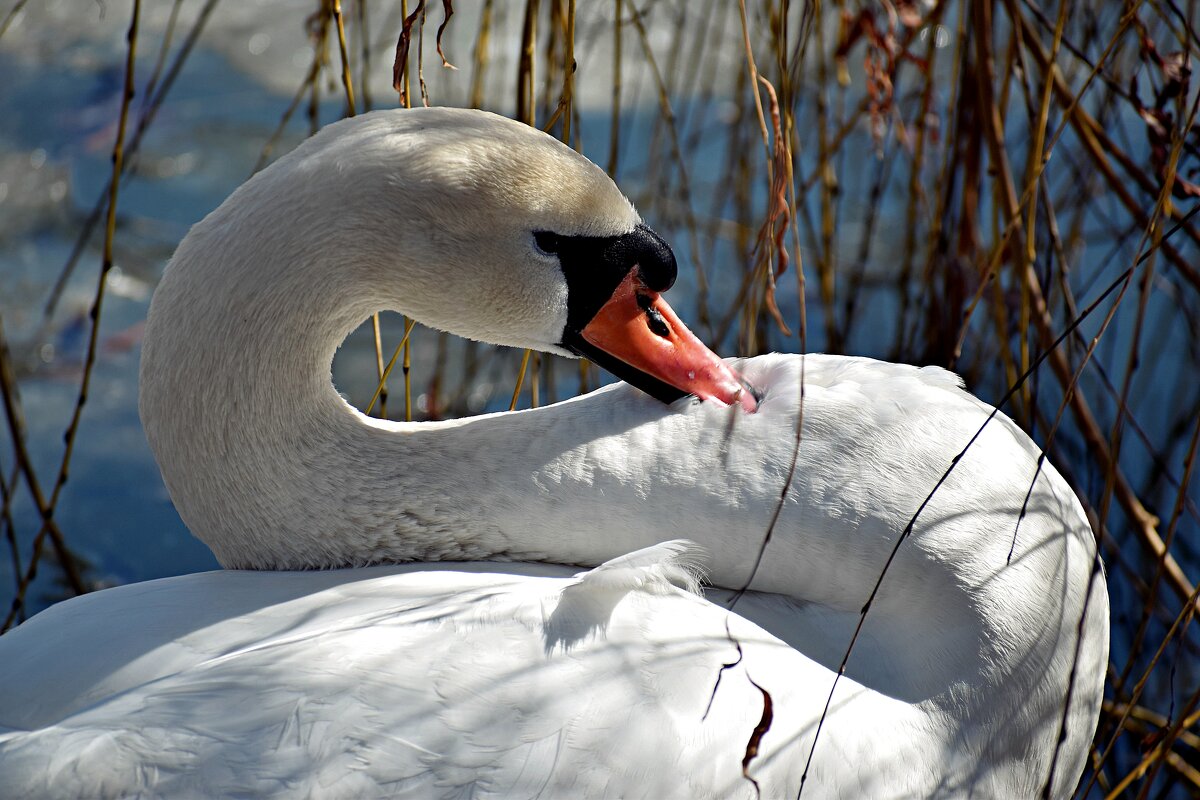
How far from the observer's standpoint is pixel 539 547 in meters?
1.87

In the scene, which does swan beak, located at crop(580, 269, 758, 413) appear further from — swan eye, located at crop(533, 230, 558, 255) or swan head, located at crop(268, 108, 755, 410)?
swan eye, located at crop(533, 230, 558, 255)

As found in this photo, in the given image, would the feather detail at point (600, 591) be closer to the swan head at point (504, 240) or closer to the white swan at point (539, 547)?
the white swan at point (539, 547)

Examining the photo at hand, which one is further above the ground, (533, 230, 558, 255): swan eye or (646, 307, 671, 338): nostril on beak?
(533, 230, 558, 255): swan eye

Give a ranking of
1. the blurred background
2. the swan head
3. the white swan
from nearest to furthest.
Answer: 1. the white swan
2. the swan head
3. the blurred background

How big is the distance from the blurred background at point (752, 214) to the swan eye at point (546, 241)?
0.96 feet

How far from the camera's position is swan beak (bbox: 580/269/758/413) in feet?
6.21

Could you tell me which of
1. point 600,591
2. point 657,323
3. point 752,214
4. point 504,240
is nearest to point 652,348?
point 657,323

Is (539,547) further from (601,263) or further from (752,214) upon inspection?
(752,214)

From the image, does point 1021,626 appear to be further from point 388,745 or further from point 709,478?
point 388,745

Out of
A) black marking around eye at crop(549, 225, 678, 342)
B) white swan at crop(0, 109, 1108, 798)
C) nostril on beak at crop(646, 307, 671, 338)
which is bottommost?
white swan at crop(0, 109, 1108, 798)

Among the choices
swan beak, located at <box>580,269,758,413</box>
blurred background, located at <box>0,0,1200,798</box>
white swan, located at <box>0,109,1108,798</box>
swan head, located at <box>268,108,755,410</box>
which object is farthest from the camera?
blurred background, located at <box>0,0,1200,798</box>

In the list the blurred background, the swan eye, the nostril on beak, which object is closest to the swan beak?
the nostril on beak

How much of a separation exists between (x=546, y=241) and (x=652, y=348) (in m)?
0.23

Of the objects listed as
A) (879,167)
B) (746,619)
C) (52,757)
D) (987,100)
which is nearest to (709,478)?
(746,619)
